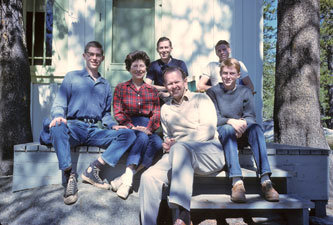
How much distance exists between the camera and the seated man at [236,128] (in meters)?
2.68

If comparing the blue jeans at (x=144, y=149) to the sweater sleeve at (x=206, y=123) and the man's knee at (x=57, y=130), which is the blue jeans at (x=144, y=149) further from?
the man's knee at (x=57, y=130)

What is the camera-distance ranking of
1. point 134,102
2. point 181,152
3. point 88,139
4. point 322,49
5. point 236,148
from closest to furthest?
point 181,152
point 236,148
point 88,139
point 134,102
point 322,49

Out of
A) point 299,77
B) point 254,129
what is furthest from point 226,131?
point 299,77

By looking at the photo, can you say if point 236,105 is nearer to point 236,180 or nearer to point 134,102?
point 236,180

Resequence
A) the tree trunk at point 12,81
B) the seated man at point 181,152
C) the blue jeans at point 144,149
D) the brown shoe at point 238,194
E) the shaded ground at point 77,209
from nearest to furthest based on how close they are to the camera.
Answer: the seated man at point 181,152 → the brown shoe at point 238,194 → the shaded ground at point 77,209 → the blue jeans at point 144,149 → the tree trunk at point 12,81

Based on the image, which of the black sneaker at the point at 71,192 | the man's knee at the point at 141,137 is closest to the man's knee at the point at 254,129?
the man's knee at the point at 141,137

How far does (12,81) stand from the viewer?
432 centimetres

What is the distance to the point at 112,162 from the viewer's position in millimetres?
2922

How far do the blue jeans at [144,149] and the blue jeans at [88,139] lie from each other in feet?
0.21

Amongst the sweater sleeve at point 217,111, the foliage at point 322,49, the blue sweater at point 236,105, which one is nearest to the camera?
the sweater sleeve at point 217,111

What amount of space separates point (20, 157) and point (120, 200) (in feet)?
3.92

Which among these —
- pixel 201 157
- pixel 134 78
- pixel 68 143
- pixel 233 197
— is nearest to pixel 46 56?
pixel 134 78

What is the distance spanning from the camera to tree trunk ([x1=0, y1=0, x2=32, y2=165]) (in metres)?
4.24

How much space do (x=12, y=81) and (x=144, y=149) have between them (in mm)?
2533
